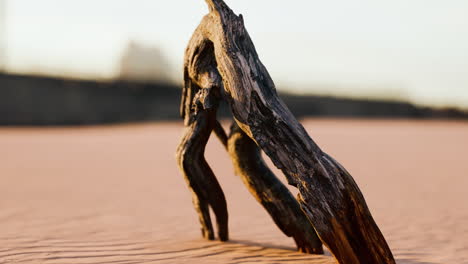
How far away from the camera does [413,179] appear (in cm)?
1307

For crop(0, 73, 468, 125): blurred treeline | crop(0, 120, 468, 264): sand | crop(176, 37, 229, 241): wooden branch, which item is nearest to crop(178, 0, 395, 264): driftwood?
crop(176, 37, 229, 241): wooden branch

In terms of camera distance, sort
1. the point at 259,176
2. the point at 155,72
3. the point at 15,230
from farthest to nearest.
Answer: the point at 155,72 → the point at 15,230 → the point at 259,176

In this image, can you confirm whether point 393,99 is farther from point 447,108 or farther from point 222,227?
point 222,227

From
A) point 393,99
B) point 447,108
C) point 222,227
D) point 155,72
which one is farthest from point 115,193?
point 447,108

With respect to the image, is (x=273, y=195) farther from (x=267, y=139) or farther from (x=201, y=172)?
(x=267, y=139)

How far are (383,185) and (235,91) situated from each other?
8.27m

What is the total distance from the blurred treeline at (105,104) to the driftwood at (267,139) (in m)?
24.9

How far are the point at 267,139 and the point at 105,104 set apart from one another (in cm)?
2705

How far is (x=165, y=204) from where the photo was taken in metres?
9.49

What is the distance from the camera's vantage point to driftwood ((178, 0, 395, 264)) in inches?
170

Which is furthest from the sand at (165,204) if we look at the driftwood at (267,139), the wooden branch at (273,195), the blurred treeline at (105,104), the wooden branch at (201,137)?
the blurred treeline at (105,104)

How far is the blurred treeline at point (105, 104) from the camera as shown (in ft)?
93.2

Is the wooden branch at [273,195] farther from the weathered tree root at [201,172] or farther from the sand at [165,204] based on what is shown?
the weathered tree root at [201,172]

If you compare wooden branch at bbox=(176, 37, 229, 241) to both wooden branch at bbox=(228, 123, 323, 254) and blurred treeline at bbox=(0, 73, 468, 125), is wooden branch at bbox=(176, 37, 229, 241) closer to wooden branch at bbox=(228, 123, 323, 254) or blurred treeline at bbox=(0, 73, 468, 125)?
wooden branch at bbox=(228, 123, 323, 254)
